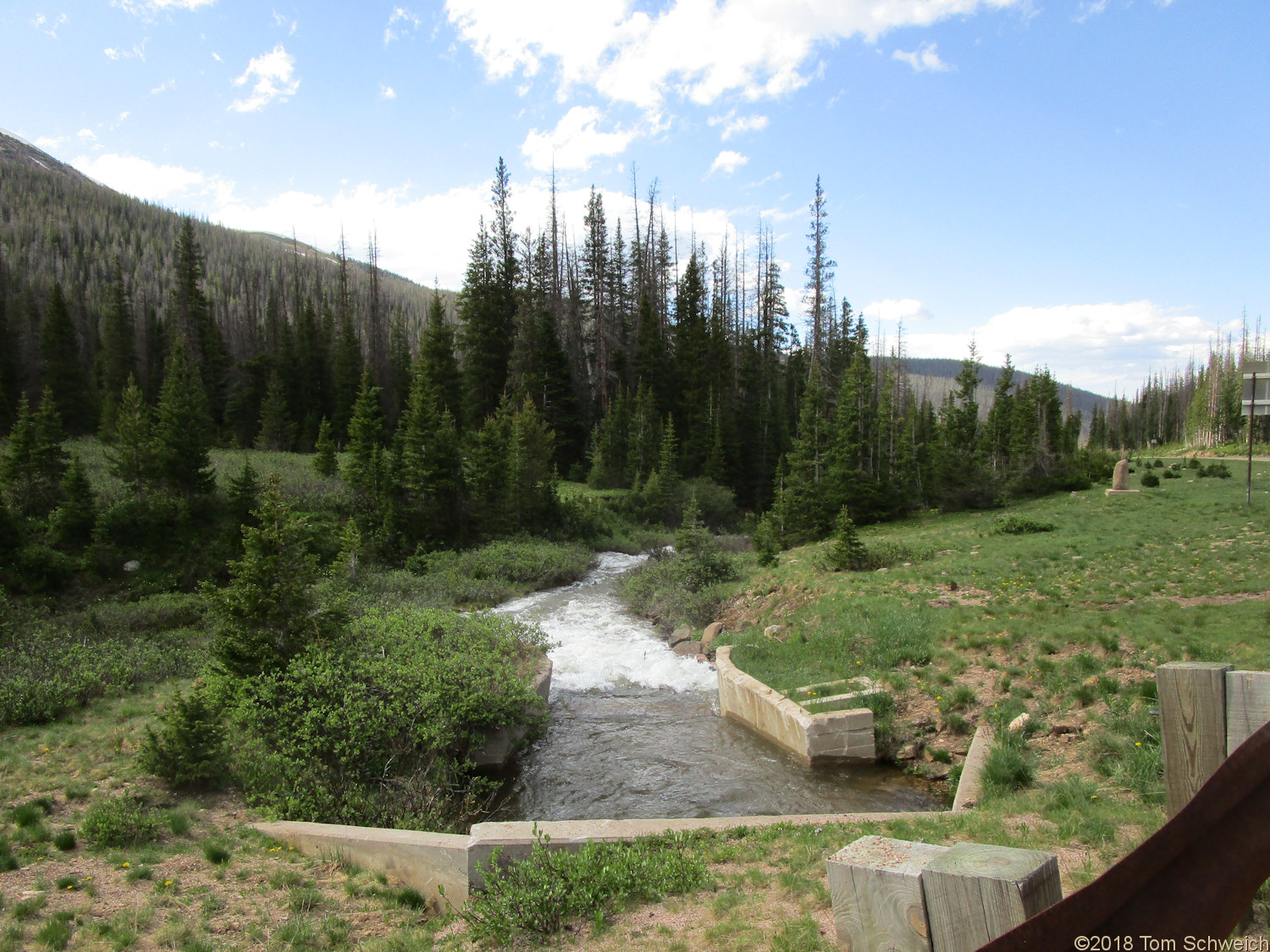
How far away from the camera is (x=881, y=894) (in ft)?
8.25

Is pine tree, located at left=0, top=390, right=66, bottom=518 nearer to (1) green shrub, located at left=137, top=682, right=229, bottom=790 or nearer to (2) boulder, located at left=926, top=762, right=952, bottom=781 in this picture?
(1) green shrub, located at left=137, top=682, right=229, bottom=790

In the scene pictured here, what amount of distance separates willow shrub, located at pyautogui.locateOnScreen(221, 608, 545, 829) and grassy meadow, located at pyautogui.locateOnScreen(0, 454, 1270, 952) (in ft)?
2.41

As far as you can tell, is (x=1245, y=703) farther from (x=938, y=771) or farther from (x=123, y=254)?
(x=123, y=254)

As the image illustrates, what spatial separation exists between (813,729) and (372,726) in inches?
234

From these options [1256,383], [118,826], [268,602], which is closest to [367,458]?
[268,602]

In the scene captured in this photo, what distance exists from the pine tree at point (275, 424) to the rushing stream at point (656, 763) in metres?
37.4

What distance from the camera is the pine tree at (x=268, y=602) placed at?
32.6ft

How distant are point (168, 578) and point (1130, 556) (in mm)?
25860

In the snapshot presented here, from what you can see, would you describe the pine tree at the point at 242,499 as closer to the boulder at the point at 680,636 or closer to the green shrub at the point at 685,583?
the green shrub at the point at 685,583

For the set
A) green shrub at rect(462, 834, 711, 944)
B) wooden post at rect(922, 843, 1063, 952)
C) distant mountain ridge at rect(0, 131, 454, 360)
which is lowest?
green shrub at rect(462, 834, 711, 944)

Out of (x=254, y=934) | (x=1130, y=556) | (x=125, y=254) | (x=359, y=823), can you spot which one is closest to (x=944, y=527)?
(x=1130, y=556)

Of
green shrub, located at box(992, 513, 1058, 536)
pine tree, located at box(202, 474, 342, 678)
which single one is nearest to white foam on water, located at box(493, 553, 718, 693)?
pine tree, located at box(202, 474, 342, 678)

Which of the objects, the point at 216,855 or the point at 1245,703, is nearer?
the point at 1245,703

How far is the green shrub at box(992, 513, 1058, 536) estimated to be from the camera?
22.7 meters
